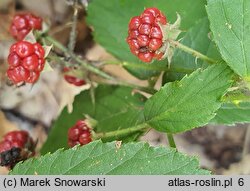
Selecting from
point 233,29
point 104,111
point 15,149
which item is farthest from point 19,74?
point 233,29

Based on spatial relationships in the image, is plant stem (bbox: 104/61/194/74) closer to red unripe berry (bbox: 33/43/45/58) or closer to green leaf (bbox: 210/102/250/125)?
green leaf (bbox: 210/102/250/125)

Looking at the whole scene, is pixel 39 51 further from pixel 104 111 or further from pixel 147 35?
pixel 104 111

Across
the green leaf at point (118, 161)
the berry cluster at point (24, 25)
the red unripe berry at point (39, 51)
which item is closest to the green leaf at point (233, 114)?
the green leaf at point (118, 161)

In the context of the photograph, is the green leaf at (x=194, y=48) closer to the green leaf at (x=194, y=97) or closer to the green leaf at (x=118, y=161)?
the green leaf at (x=194, y=97)

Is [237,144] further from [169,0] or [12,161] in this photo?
[12,161]

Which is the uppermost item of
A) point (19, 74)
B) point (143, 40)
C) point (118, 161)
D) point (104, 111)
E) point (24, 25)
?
point (24, 25)

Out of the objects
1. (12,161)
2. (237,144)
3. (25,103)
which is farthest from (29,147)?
(237,144)
